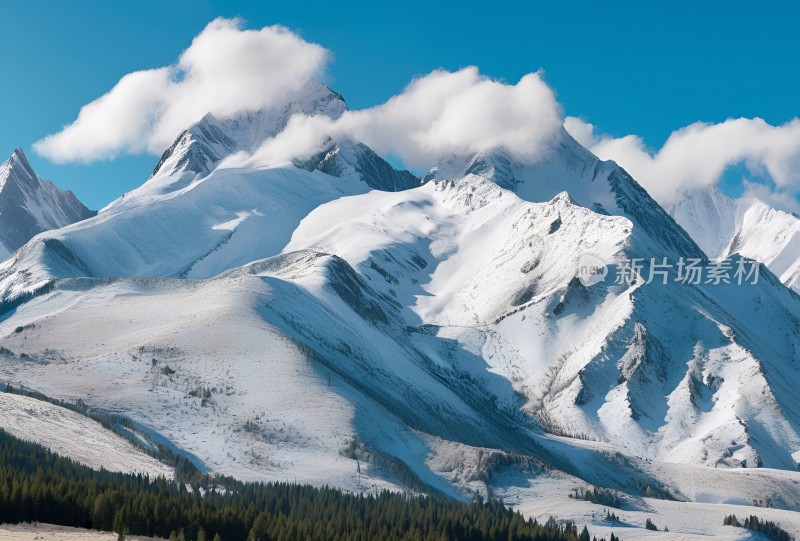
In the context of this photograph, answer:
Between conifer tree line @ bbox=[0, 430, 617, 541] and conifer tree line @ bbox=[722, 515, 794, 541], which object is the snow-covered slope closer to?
conifer tree line @ bbox=[0, 430, 617, 541]

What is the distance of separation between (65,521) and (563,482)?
349 ft

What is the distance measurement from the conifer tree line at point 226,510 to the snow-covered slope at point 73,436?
18.4ft

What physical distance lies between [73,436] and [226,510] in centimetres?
4611

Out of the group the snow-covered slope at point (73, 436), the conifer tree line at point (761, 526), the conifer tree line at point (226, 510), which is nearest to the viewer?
the conifer tree line at point (226, 510)

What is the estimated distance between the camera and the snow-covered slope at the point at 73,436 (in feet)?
440

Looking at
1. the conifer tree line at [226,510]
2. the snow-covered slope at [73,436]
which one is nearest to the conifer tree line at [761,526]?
the conifer tree line at [226,510]

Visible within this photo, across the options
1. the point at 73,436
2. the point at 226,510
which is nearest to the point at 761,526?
the point at 226,510

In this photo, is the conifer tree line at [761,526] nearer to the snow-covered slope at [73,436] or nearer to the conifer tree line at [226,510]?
the conifer tree line at [226,510]

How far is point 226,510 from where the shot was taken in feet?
345

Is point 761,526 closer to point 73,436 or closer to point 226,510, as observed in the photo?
point 226,510

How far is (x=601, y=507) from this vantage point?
16512 cm

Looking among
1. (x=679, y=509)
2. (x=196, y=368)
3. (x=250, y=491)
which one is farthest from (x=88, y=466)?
(x=679, y=509)

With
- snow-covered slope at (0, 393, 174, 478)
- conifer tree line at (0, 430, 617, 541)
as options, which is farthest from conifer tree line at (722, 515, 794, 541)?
snow-covered slope at (0, 393, 174, 478)

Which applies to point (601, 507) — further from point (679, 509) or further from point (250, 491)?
point (250, 491)
